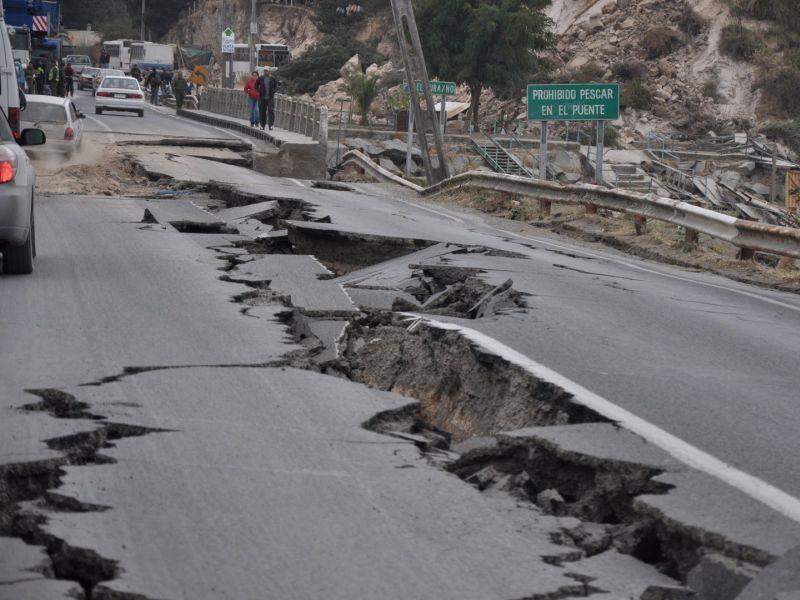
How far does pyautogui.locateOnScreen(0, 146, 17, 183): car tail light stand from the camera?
9547mm

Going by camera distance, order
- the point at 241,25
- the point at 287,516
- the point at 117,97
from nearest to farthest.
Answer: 1. the point at 287,516
2. the point at 117,97
3. the point at 241,25

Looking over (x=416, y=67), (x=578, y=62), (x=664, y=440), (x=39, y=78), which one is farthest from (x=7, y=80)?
(x=578, y=62)

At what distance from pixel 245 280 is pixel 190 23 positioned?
105m

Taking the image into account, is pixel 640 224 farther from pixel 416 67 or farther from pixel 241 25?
pixel 241 25

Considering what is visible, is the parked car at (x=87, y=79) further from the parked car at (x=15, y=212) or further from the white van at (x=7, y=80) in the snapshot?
the parked car at (x=15, y=212)

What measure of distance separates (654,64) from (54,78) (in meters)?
32.3

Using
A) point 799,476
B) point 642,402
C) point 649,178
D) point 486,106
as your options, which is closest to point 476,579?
point 799,476

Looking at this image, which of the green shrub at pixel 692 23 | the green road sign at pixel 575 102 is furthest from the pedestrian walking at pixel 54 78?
the green shrub at pixel 692 23

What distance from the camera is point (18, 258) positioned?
31.8 ft

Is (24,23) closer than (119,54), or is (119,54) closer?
(24,23)

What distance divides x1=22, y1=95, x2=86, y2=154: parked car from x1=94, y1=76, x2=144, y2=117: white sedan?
21.2m

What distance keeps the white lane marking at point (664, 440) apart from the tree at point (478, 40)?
46.6 metres

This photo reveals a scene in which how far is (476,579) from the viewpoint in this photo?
3693 millimetres

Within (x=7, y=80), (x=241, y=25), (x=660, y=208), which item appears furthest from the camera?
(x=241, y=25)
